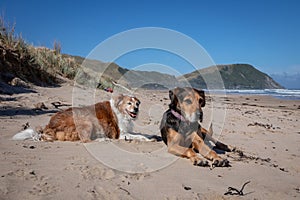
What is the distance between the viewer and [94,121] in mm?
6570

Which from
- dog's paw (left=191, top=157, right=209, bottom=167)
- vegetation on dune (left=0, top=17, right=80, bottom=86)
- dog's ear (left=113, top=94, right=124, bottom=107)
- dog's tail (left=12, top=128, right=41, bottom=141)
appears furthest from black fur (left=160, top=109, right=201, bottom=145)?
vegetation on dune (left=0, top=17, right=80, bottom=86)

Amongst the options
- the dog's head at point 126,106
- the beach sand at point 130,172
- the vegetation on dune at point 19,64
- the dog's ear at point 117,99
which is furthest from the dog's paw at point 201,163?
the vegetation on dune at point 19,64

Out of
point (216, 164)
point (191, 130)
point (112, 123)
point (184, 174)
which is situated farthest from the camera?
point (112, 123)

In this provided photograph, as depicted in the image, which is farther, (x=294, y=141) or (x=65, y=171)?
(x=294, y=141)

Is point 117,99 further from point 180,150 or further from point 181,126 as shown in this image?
point 180,150

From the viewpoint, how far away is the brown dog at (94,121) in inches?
242

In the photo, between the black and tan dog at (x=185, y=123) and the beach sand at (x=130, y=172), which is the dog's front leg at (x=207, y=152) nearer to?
the black and tan dog at (x=185, y=123)

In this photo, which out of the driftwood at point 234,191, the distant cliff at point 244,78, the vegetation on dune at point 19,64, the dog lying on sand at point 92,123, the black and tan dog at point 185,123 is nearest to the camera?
the driftwood at point 234,191

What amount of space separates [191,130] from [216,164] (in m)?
1.10

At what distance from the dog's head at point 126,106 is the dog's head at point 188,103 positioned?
1.71 meters

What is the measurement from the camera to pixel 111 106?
742 cm

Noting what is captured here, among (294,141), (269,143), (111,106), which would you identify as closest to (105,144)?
(111,106)

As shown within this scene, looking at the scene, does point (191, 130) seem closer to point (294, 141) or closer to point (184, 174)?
point (184, 174)

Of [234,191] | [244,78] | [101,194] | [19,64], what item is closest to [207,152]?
[234,191]
